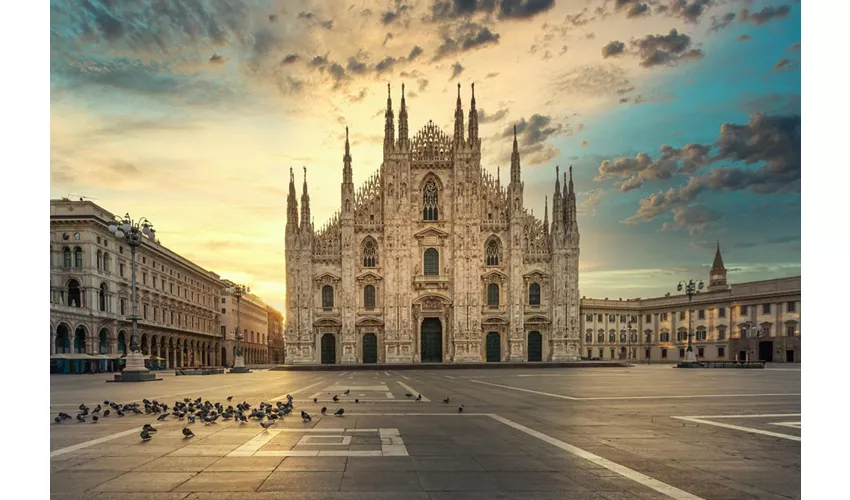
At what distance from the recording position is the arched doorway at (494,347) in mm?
55750

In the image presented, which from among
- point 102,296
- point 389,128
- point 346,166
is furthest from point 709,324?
point 102,296

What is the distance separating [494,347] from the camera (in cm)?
5597

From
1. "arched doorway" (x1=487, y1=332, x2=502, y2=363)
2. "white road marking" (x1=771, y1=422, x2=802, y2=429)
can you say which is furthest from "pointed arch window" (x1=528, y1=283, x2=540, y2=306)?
"white road marking" (x1=771, y1=422, x2=802, y2=429)

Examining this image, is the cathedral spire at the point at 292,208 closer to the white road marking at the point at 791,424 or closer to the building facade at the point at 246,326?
the building facade at the point at 246,326

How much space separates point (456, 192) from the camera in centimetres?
5556

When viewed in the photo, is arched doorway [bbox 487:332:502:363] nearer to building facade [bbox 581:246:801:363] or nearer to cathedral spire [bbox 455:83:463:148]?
cathedral spire [bbox 455:83:463:148]

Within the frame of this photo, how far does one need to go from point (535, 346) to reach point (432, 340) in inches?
386

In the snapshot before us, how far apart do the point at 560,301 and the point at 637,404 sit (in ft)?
139

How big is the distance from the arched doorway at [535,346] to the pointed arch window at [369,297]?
15.3m

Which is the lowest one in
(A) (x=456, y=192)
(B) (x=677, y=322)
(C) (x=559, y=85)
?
(B) (x=677, y=322)

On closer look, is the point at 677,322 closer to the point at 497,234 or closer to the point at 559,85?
the point at 497,234

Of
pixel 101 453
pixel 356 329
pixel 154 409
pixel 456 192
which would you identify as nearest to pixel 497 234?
pixel 456 192

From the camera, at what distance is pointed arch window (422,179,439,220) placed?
56656 mm
